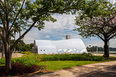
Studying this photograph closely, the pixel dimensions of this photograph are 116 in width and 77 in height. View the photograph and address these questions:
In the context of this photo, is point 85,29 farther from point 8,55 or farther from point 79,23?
point 8,55

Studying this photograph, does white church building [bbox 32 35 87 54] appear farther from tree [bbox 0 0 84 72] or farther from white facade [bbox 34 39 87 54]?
tree [bbox 0 0 84 72]

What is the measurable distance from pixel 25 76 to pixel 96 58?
11.0 metres

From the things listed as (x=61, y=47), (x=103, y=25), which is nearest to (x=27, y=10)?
(x=103, y=25)

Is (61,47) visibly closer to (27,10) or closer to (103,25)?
(103,25)

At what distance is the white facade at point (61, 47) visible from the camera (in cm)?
2514

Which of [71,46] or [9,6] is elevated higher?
[9,6]

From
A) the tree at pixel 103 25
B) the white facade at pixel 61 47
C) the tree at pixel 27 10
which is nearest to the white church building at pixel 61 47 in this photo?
the white facade at pixel 61 47

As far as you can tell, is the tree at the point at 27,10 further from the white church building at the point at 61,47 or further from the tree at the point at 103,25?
the white church building at the point at 61,47

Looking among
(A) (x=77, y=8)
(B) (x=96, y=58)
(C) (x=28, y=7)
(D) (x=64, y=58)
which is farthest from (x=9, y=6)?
(B) (x=96, y=58)

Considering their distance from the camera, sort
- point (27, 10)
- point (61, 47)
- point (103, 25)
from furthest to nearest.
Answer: point (61, 47), point (103, 25), point (27, 10)

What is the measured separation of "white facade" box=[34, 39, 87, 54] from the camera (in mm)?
25141

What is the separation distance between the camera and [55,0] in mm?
6949

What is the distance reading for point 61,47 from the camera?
26.0 meters

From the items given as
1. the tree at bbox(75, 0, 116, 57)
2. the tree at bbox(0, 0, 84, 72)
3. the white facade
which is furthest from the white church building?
the tree at bbox(0, 0, 84, 72)
